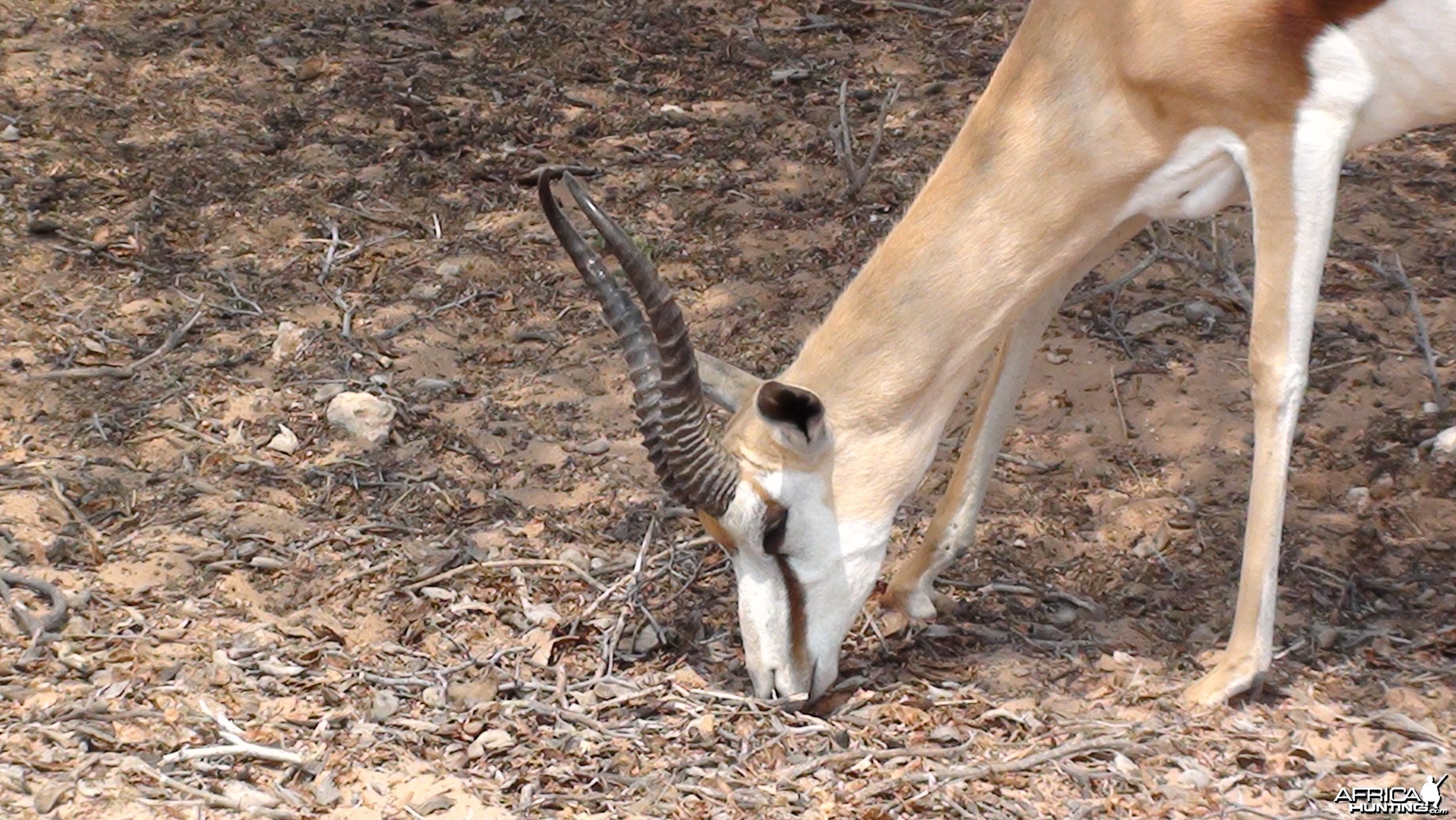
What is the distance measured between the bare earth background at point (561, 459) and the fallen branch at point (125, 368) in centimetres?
6

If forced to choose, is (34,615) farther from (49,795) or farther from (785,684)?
(785,684)

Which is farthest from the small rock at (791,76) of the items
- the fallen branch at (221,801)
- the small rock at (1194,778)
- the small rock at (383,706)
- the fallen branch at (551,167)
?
the fallen branch at (221,801)

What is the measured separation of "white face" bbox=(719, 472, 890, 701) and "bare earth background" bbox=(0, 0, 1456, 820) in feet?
0.53

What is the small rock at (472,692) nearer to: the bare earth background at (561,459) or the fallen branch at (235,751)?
the bare earth background at (561,459)

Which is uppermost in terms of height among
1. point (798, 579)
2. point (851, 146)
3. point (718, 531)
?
point (718, 531)

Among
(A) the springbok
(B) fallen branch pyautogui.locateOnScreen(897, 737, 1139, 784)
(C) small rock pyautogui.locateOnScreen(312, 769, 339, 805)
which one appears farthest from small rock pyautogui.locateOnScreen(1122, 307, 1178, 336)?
(C) small rock pyautogui.locateOnScreen(312, 769, 339, 805)

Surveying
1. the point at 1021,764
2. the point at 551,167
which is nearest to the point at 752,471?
the point at 1021,764

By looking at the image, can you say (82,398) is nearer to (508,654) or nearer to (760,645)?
(508,654)

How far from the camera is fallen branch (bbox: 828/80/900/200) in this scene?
6.78 metres

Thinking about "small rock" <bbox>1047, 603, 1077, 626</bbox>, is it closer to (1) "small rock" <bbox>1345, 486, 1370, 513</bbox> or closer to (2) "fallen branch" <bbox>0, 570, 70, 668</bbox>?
(1) "small rock" <bbox>1345, 486, 1370, 513</bbox>

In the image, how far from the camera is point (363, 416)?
221 inches

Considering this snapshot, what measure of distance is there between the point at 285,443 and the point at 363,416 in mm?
296

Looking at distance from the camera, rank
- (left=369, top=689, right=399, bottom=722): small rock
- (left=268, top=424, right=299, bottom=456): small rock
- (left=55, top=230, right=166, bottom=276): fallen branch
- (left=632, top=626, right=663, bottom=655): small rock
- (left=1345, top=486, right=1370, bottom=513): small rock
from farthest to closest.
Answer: (left=55, top=230, right=166, bottom=276): fallen branch
(left=268, top=424, right=299, bottom=456): small rock
(left=1345, top=486, right=1370, bottom=513): small rock
(left=632, top=626, right=663, bottom=655): small rock
(left=369, top=689, right=399, bottom=722): small rock

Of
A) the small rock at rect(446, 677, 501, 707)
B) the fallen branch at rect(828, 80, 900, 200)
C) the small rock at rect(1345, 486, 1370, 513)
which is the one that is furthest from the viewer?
the fallen branch at rect(828, 80, 900, 200)
